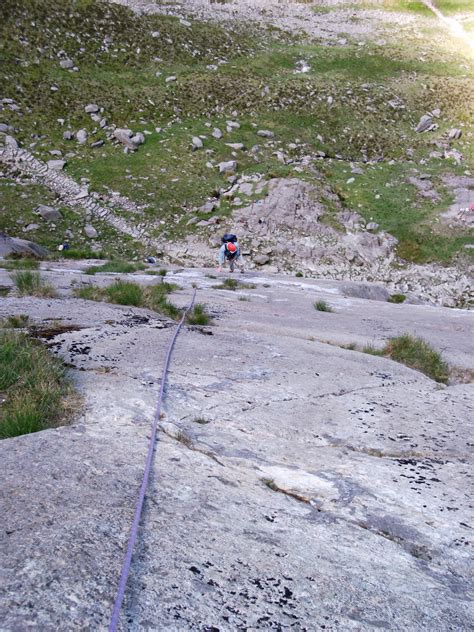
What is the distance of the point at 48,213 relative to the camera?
3344 cm

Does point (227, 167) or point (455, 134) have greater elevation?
point (455, 134)

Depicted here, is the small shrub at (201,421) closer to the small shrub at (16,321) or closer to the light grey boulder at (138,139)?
the small shrub at (16,321)

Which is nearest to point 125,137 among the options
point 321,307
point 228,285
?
point 228,285

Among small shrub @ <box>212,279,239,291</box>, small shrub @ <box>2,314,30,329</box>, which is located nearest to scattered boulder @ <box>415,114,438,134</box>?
small shrub @ <box>212,279,239,291</box>

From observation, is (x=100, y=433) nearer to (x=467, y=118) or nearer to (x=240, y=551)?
(x=240, y=551)

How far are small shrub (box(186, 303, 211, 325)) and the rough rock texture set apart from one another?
2929 millimetres

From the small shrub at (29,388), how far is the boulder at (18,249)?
20.8 metres

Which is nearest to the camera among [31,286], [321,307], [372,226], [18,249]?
[31,286]

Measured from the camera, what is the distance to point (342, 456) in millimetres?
4793

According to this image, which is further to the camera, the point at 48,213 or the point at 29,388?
the point at 48,213

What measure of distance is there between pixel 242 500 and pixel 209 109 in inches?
1883

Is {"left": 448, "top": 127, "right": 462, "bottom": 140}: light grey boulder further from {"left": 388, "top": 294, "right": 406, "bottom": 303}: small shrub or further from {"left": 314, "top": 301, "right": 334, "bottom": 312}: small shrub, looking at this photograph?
{"left": 314, "top": 301, "right": 334, "bottom": 312}: small shrub

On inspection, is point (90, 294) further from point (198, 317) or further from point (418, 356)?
point (418, 356)

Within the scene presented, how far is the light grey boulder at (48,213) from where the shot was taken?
3344cm
